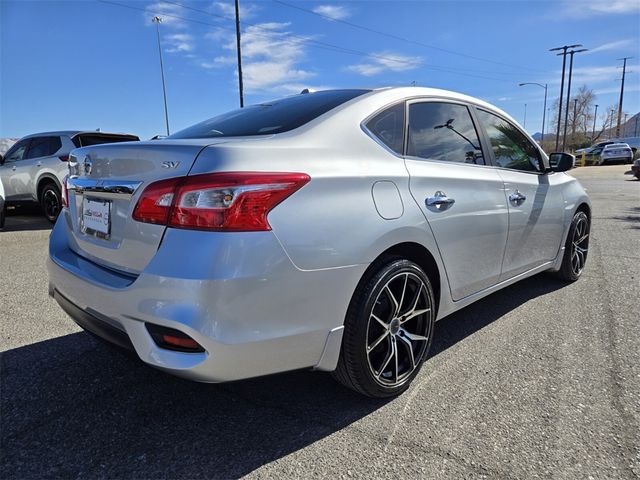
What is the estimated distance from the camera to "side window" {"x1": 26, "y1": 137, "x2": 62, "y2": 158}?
343 inches

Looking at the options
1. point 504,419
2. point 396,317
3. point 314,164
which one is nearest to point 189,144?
point 314,164

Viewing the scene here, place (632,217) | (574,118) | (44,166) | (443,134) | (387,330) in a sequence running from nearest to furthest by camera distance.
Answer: (387,330), (443,134), (44,166), (632,217), (574,118)

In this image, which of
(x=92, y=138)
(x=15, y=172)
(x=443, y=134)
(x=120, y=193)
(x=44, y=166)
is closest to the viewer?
(x=120, y=193)

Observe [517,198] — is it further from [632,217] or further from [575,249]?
[632,217]

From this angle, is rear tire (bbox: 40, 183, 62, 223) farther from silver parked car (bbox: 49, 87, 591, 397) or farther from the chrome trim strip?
the chrome trim strip

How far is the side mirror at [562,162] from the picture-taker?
3.97 meters

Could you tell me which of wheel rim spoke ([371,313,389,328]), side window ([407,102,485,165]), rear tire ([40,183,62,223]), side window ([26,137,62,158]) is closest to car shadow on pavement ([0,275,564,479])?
wheel rim spoke ([371,313,389,328])

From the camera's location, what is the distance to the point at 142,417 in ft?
7.54

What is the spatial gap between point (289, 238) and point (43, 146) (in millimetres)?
8847

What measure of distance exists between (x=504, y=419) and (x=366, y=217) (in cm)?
121

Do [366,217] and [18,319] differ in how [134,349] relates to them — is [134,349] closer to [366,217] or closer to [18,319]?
[366,217]

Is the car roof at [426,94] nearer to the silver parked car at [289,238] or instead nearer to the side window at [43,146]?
the silver parked car at [289,238]

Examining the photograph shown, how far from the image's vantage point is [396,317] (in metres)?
2.48

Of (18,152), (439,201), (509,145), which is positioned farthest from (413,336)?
(18,152)
